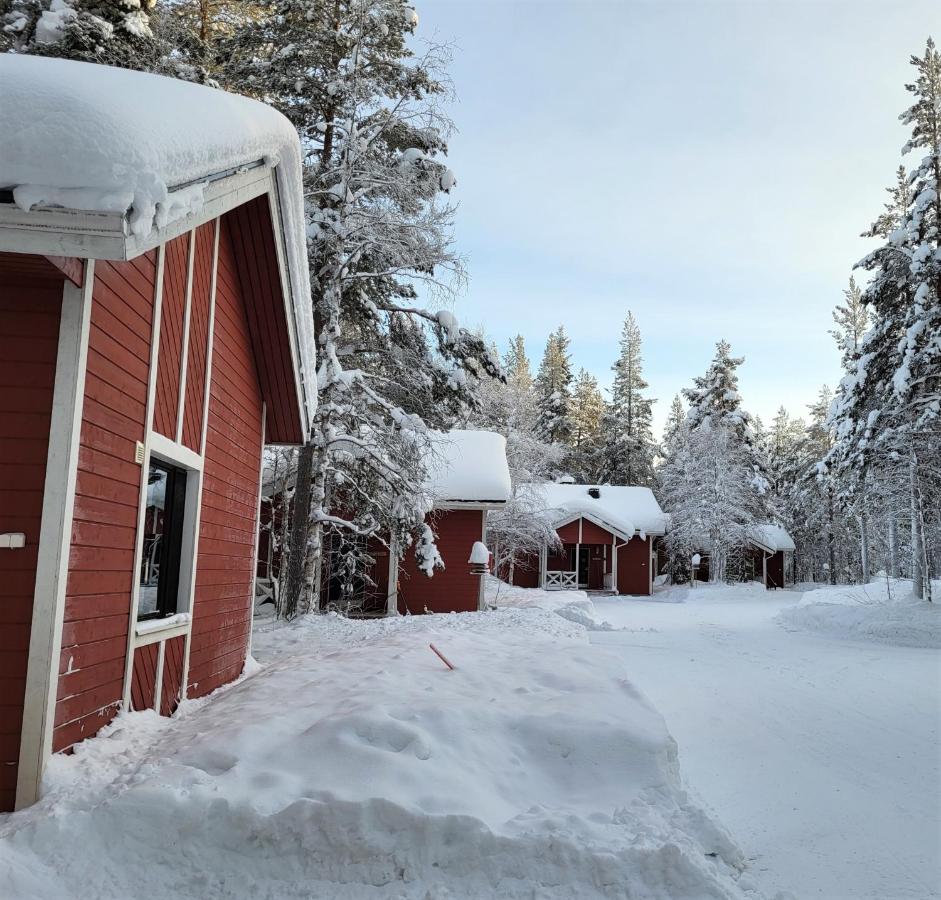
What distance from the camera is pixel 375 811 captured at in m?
3.57

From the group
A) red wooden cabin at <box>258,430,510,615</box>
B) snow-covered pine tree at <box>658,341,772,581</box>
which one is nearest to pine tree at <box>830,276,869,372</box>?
snow-covered pine tree at <box>658,341,772,581</box>

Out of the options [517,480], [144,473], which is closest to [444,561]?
[517,480]

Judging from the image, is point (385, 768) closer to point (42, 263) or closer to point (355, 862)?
point (355, 862)

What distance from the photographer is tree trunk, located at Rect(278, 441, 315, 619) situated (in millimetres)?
13797

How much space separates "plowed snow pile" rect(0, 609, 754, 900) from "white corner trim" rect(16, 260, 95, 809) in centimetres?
23

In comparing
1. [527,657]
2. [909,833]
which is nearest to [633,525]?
[527,657]

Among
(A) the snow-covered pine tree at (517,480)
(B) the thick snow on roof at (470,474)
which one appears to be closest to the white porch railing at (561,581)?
(A) the snow-covered pine tree at (517,480)

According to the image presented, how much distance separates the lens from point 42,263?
3.52 metres

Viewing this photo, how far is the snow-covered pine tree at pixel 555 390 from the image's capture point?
1827 inches

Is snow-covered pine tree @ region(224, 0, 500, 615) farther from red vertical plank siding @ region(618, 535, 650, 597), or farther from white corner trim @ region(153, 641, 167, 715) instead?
red vertical plank siding @ region(618, 535, 650, 597)

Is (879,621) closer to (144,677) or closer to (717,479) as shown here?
(144,677)

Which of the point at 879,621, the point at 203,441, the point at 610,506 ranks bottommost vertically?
the point at 879,621

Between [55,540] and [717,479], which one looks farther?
[717,479]

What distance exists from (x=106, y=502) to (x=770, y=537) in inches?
1473
